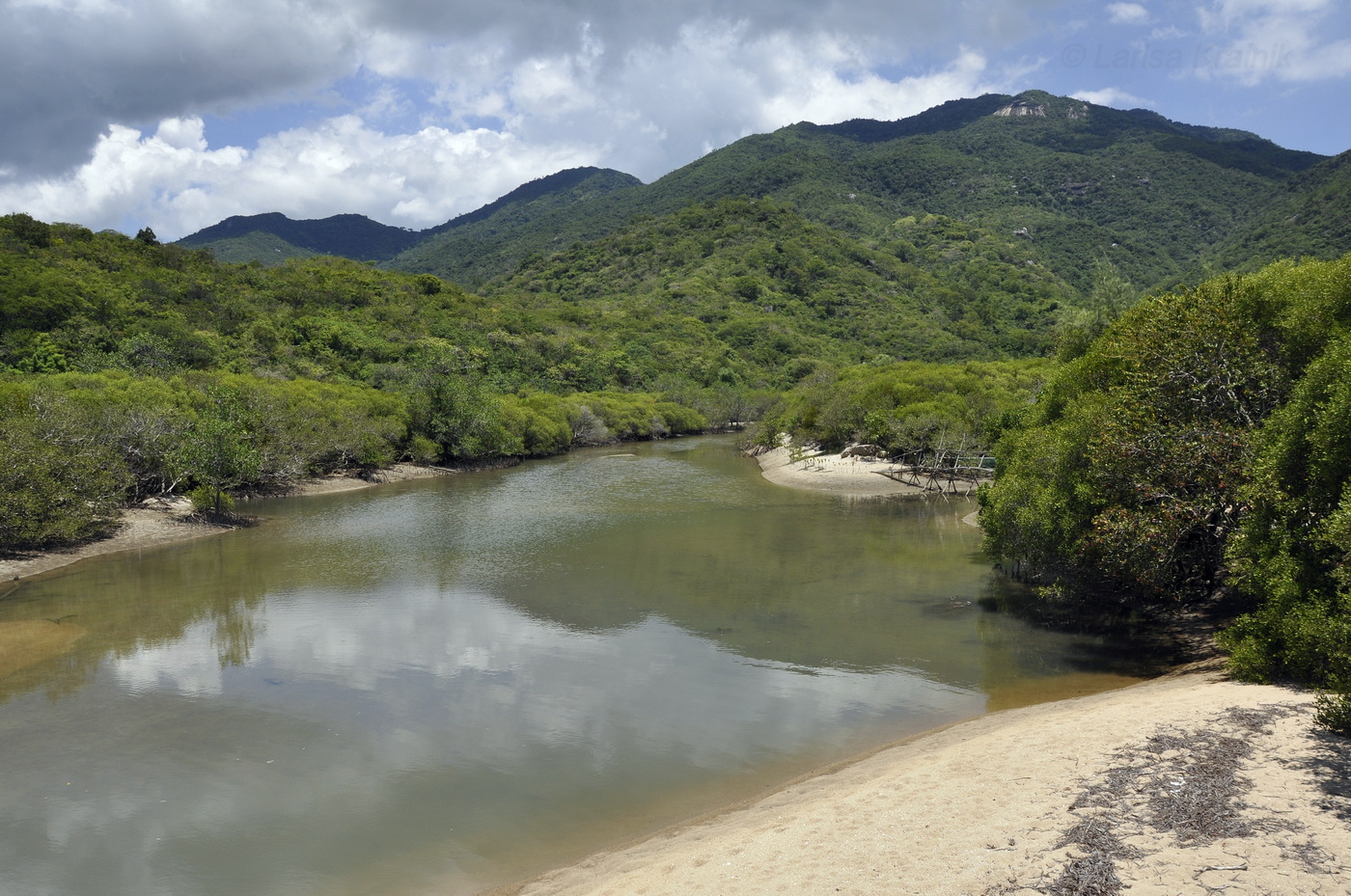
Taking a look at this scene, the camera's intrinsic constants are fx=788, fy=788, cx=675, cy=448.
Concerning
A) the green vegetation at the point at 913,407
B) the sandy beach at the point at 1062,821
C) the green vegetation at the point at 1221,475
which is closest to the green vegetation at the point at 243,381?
the green vegetation at the point at 913,407

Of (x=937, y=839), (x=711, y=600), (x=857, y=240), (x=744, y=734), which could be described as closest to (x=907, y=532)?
(x=711, y=600)

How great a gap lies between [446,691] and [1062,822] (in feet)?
47.3

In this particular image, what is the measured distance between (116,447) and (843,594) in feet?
120

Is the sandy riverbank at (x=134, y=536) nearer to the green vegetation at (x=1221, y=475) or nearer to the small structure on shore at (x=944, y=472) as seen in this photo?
the green vegetation at (x=1221, y=475)

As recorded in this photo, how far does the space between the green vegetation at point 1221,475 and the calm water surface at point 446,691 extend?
3.23 m

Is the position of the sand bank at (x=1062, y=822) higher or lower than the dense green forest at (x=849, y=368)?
lower

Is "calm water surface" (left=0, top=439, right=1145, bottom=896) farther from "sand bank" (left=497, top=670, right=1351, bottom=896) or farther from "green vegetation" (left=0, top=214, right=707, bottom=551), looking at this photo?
"green vegetation" (left=0, top=214, right=707, bottom=551)

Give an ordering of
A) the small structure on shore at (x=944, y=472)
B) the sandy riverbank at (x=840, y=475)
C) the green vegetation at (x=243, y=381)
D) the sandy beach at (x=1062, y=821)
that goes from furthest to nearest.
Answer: the sandy riverbank at (x=840, y=475) → the small structure on shore at (x=944, y=472) → the green vegetation at (x=243, y=381) → the sandy beach at (x=1062, y=821)

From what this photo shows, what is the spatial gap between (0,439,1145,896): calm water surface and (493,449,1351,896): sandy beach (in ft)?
7.42

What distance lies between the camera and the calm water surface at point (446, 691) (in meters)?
13.1

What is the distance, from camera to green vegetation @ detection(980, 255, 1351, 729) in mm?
13977

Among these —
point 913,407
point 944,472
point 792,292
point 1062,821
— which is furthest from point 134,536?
point 792,292

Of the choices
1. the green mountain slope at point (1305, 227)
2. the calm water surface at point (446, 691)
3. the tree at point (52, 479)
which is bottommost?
the calm water surface at point (446, 691)

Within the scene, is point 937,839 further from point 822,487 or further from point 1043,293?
point 1043,293
